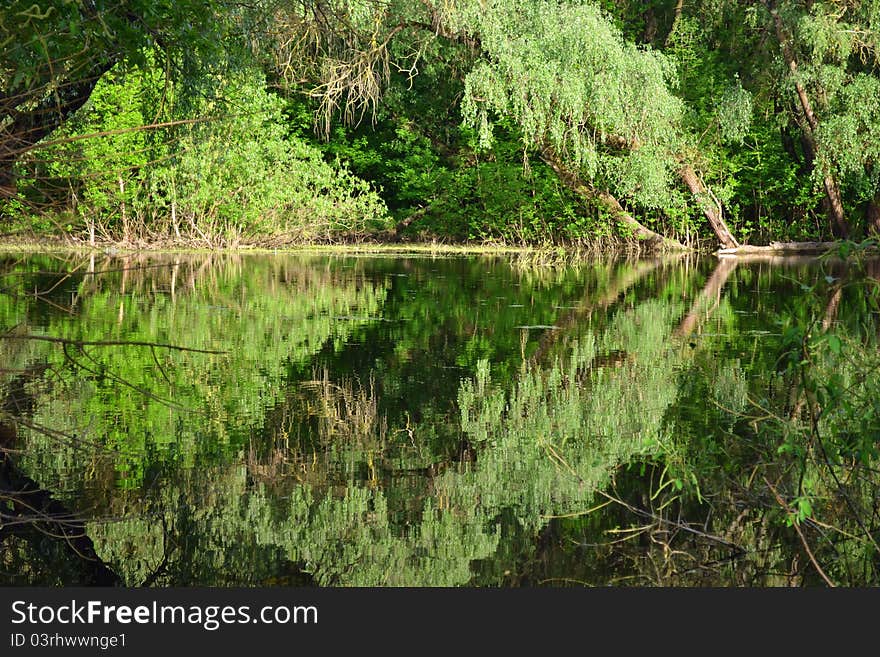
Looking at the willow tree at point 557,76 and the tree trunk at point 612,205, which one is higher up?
the willow tree at point 557,76

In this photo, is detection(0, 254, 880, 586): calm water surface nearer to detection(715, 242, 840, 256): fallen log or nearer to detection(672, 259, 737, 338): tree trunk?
detection(672, 259, 737, 338): tree trunk

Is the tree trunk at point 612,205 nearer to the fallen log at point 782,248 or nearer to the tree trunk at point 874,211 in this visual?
the fallen log at point 782,248

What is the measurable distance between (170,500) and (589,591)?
1917 mm

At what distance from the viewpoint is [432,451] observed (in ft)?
20.6

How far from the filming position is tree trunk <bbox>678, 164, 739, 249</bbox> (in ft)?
87.6

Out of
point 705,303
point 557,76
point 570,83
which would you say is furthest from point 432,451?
point 557,76

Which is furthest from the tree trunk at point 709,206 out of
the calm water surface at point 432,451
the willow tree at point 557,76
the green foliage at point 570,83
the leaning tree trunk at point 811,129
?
the calm water surface at point 432,451

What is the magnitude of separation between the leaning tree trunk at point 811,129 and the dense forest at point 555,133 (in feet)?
0.17

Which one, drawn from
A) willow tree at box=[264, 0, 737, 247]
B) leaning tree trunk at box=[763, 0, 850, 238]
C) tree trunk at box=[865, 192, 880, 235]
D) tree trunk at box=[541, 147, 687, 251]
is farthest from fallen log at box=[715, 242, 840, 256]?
willow tree at box=[264, 0, 737, 247]

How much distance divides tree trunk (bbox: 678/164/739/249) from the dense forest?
0.06 metres

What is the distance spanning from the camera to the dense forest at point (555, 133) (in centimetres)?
2302

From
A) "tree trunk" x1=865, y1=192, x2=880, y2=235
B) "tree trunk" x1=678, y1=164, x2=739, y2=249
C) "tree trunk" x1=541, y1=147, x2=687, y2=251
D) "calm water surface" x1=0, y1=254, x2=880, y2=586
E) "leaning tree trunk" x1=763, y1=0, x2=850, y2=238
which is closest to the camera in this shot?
"calm water surface" x1=0, y1=254, x2=880, y2=586

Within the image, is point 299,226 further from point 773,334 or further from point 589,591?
point 589,591

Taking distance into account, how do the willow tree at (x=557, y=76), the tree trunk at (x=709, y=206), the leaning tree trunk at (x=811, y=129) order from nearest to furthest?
1. the willow tree at (x=557, y=76)
2. the leaning tree trunk at (x=811, y=129)
3. the tree trunk at (x=709, y=206)
